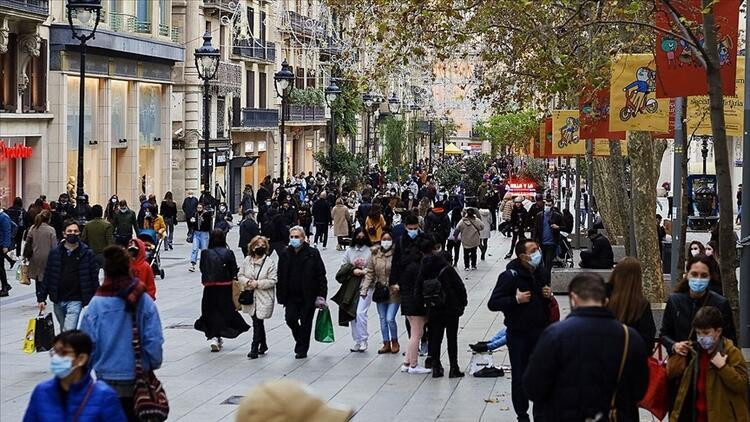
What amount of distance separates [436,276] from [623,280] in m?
5.24

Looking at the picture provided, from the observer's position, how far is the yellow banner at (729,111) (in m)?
17.1

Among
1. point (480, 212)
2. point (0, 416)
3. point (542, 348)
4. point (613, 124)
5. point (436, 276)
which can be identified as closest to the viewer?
point (542, 348)

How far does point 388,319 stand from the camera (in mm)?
17188

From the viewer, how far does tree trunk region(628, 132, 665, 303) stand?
2053 centimetres

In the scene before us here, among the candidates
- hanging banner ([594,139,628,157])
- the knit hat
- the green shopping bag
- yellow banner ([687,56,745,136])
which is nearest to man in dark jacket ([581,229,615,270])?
yellow banner ([687,56,745,136])

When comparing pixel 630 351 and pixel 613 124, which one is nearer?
pixel 630 351

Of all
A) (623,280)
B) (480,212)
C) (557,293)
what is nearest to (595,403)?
(623,280)

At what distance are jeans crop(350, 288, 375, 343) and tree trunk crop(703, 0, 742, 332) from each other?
223 inches

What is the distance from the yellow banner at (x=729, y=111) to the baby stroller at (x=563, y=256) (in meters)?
8.14

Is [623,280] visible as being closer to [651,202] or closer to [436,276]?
[436,276]

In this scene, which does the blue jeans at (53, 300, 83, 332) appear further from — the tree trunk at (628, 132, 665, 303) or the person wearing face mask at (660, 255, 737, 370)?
the tree trunk at (628, 132, 665, 303)

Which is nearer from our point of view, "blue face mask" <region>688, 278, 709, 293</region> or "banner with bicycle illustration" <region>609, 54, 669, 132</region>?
"blue face mask" <region>688, 278, 709, 293</region>

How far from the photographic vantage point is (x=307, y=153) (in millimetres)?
77875

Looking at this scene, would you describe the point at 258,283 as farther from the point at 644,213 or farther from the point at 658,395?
the point at 658,395
